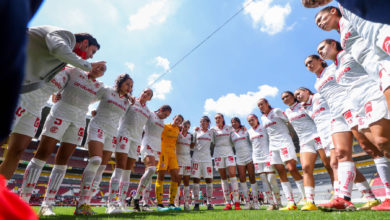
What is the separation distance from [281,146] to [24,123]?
5408 millimetres

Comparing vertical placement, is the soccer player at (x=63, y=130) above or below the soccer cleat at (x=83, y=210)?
above

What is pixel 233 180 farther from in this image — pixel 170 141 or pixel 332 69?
pixel 332 69

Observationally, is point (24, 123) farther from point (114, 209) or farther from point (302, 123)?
point (302, 123)

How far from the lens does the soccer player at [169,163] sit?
624 cm

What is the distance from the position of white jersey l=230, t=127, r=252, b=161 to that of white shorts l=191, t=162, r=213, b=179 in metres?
1.11

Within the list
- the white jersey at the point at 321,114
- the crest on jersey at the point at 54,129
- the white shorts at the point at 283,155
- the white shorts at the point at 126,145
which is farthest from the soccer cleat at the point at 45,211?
the white jersey at the point at 321,114

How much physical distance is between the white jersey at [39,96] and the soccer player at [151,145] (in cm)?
274

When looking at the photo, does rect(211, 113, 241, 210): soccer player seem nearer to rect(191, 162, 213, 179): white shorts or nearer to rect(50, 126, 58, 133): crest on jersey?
rect(191, 162, 213, 179): white shorts

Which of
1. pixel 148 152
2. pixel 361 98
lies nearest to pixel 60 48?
pixel 361 98

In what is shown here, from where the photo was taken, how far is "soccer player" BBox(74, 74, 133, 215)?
3.82 m

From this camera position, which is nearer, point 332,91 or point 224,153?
point 332,91

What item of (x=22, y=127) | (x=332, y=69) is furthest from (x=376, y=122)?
(x=22, y=127)

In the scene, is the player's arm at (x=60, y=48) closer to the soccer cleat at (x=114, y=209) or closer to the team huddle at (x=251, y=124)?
the team huddle at (x=251, y=124)

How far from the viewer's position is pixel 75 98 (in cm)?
383
